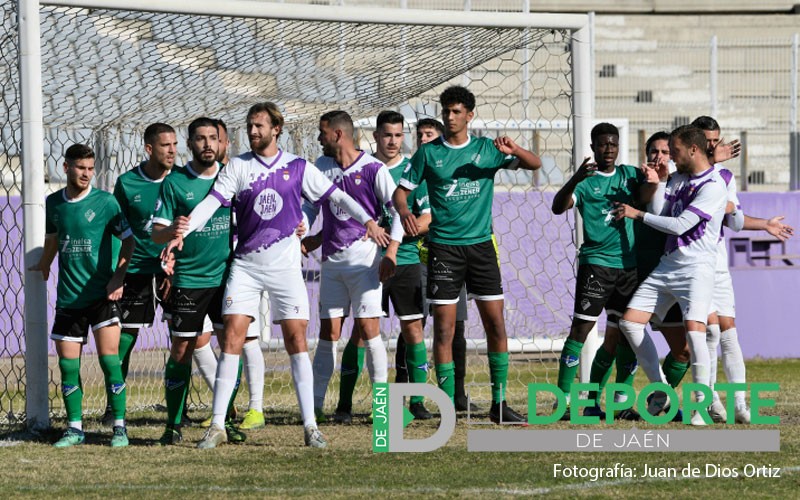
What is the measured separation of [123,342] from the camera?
927 cm

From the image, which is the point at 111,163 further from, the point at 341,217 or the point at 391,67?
the point at 341,217

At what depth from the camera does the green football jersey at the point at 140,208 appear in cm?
904

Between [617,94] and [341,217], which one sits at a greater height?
[617,94]

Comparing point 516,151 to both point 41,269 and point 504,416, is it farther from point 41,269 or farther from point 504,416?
point 41,269

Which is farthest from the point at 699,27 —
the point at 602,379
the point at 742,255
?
the point at 602,379

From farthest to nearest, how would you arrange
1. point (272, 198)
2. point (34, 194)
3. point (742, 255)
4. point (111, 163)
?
point (742, 255) < point (111, 163) < point (34, 194) < point (272, 198)

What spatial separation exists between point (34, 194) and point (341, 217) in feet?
6.63

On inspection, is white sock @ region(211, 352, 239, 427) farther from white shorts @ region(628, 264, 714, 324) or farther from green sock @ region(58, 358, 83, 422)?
white shorts @ region(628, 264, 714, 324)

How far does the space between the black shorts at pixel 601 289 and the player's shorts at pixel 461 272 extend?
0.57m

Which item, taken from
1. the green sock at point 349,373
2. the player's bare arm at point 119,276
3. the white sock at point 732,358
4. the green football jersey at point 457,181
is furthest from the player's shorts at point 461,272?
the player's bare arm at point 119,276

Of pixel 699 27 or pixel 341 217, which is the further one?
pixel 699 27

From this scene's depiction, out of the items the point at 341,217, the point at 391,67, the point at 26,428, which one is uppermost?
the point at 391,67

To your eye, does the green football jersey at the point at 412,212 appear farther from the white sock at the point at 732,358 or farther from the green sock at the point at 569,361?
the white sock at the point at 732,358

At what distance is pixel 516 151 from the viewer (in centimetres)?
852
